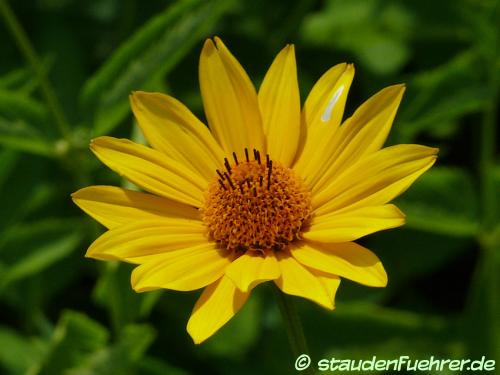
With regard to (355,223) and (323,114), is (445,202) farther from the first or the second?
(355,223)

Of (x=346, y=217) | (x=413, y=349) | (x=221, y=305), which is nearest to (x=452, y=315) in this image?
(x=413, y=349)

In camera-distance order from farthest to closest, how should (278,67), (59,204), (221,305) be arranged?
(59,204), (278,67), (221,305)

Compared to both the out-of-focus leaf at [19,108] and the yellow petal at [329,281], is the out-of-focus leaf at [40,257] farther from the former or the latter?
the yellow petal at [329,281]

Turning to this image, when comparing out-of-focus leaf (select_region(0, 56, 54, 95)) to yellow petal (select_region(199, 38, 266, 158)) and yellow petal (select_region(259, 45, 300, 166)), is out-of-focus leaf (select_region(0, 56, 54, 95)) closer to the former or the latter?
yellow petal (select_region(199, 38, 266, 158))

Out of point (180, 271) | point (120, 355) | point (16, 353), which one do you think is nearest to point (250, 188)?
point (180, 271)

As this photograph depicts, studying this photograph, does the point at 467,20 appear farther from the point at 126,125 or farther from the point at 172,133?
the point at 126,125

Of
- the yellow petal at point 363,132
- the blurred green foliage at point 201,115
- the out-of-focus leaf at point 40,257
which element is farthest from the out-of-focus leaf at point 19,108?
the yellow petal at point 363,132

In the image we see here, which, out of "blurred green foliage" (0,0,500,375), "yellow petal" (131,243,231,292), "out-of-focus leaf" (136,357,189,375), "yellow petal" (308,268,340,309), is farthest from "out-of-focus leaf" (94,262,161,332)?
"yellow petal" (308,268,340,309)
